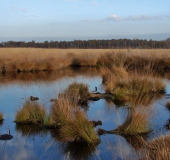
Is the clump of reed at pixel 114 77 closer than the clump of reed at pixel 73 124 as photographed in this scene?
No

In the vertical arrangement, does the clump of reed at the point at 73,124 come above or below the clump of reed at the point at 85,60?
above

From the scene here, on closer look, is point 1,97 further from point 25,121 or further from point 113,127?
point 113,127

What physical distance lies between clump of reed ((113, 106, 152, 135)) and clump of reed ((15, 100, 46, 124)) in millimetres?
2048

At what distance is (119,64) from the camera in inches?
598

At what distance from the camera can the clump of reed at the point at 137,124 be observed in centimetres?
684

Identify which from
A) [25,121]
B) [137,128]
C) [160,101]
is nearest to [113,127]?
[137,128]

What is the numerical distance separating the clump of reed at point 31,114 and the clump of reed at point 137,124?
205 cm

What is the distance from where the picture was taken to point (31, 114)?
8.09 meters

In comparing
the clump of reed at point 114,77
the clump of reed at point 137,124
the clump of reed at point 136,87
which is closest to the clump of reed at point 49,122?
the clump of reed at point 137,124

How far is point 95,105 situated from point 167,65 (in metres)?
13.1

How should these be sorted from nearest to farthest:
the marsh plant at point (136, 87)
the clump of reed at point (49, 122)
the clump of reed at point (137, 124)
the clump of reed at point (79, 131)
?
1. the clump of reed at point (79, 131)
2. the clump of reed at point (137, 124)
3. the clump of reed at point (49, 122)
4. the marsh plant at point (136, 87)

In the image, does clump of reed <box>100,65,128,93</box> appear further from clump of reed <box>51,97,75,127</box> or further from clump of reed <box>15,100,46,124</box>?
clump of reed <box>51,97,75,127</box>

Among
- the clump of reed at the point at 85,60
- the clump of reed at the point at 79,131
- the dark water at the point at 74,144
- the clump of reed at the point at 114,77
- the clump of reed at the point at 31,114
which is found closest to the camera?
the dark water at the point at 74,144

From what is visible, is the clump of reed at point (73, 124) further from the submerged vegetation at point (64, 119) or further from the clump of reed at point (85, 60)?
the clump of reed at point (85, 60)
